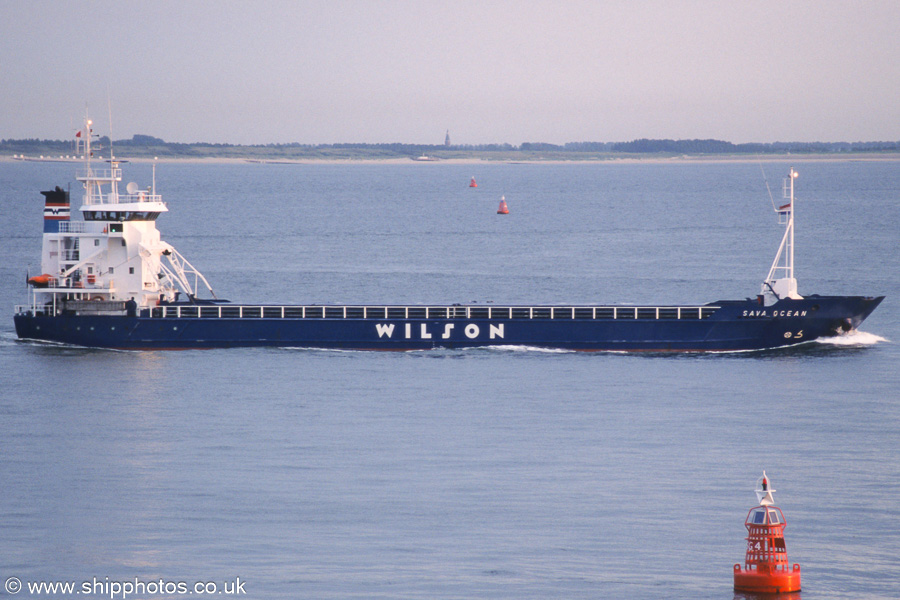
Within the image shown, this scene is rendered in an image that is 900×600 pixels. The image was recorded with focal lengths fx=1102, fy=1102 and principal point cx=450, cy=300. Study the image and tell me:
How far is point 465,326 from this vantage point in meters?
50.0

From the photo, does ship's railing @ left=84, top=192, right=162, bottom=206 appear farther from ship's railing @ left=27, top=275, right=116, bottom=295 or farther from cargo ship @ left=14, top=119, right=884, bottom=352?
ship's railing @ left=27, top=275, right=116, bottom=295

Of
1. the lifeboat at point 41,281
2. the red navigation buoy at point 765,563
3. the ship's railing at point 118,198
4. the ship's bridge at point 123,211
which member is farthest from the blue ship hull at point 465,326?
the red navigation buoy at point 765,563

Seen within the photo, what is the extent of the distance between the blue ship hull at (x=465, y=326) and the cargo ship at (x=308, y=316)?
0.15ft

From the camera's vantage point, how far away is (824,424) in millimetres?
37125

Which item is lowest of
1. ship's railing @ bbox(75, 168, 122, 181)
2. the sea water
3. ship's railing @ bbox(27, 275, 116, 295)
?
the sea water

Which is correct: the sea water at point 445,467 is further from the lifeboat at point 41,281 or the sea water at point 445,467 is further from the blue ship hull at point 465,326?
the lifeboat at point 41,281

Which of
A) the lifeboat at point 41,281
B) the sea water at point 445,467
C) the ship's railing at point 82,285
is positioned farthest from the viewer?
the ship's railing at point 82,285

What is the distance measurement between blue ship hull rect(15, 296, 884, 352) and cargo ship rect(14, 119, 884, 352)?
46 millimetres

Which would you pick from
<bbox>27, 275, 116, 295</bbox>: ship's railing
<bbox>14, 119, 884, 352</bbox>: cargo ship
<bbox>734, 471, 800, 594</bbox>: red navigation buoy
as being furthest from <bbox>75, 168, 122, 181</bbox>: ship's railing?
<bbox>734, 471, 800, 594</bbox>: red navigation buoy

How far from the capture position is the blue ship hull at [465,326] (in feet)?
161

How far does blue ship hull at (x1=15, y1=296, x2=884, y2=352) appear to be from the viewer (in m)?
49.2

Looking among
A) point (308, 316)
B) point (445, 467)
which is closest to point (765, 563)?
point (445, 467)

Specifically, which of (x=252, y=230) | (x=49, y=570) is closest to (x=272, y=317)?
(x=49, y=570)

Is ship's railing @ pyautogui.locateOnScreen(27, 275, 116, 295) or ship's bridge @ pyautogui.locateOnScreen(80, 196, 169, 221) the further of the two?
ship's bridge @ pyautogui.locateOnScreen(80, 196, 169, 221)
